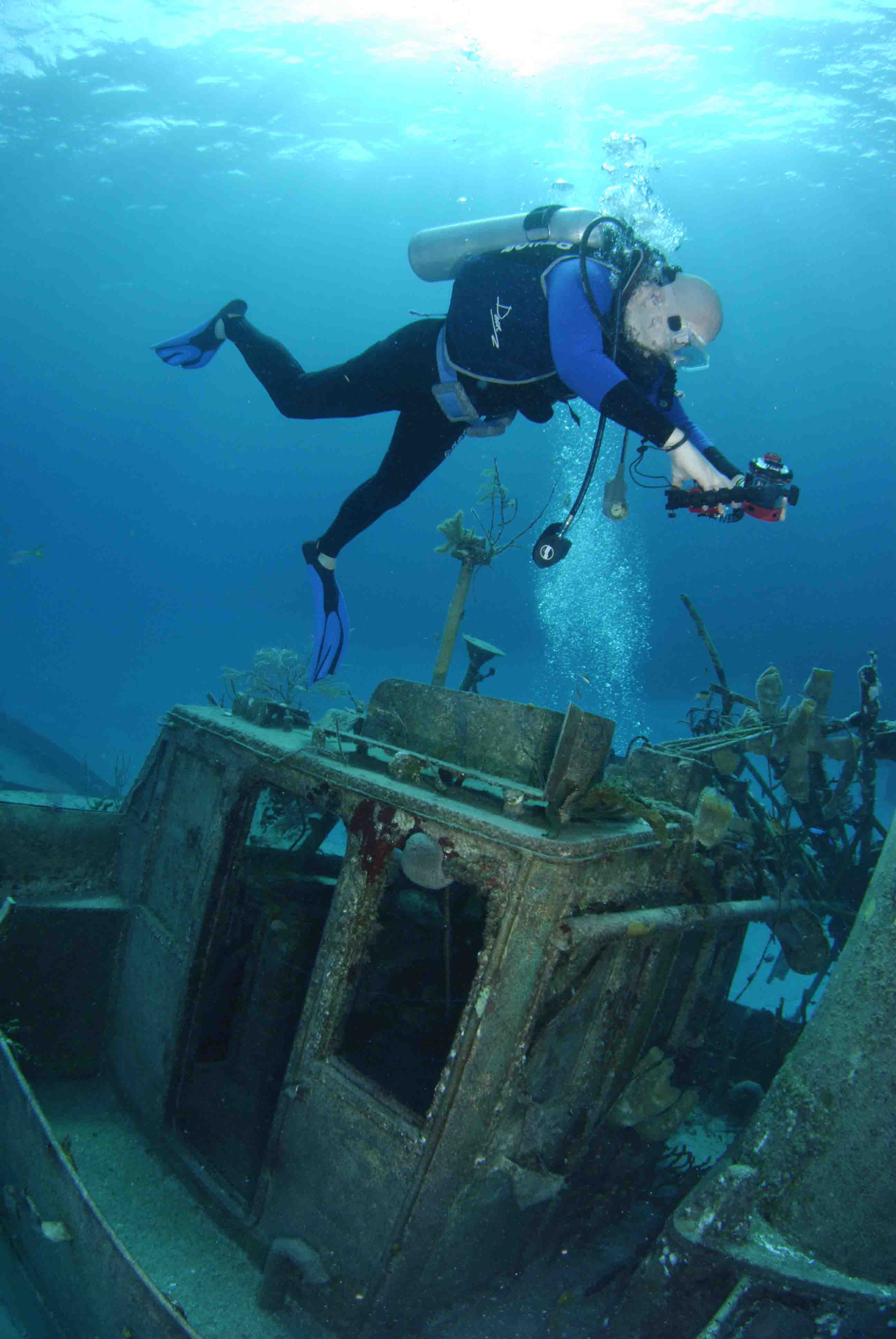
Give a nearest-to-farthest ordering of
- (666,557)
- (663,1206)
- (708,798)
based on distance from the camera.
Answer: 1. (708,798)
2. (663,1206)
3. (666,557)

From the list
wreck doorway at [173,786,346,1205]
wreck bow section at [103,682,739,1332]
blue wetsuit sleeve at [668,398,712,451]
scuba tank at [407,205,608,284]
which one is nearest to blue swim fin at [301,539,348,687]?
wreck bow section at [103,682,739,1332]

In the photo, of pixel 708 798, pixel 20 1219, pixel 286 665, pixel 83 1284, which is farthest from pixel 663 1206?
pixel 286 665

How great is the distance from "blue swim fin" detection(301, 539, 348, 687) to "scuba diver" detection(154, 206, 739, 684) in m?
0.01

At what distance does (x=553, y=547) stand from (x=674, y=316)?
1.28 metres

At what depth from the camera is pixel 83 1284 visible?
2746mm

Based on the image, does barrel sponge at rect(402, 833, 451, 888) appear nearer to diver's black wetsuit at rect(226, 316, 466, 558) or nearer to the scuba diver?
the scuba diver

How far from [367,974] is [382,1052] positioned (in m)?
0.50

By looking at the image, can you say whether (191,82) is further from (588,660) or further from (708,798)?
(588,660)

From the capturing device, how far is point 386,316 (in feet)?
247

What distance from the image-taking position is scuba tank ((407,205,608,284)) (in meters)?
3.75

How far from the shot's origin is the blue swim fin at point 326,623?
17.2 feet

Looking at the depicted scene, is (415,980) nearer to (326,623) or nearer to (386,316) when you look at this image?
(326,623)

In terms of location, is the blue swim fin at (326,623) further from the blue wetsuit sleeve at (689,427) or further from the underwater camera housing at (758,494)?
the underwater camera housing at (758,494)


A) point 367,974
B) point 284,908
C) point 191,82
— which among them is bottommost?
point 367,974
